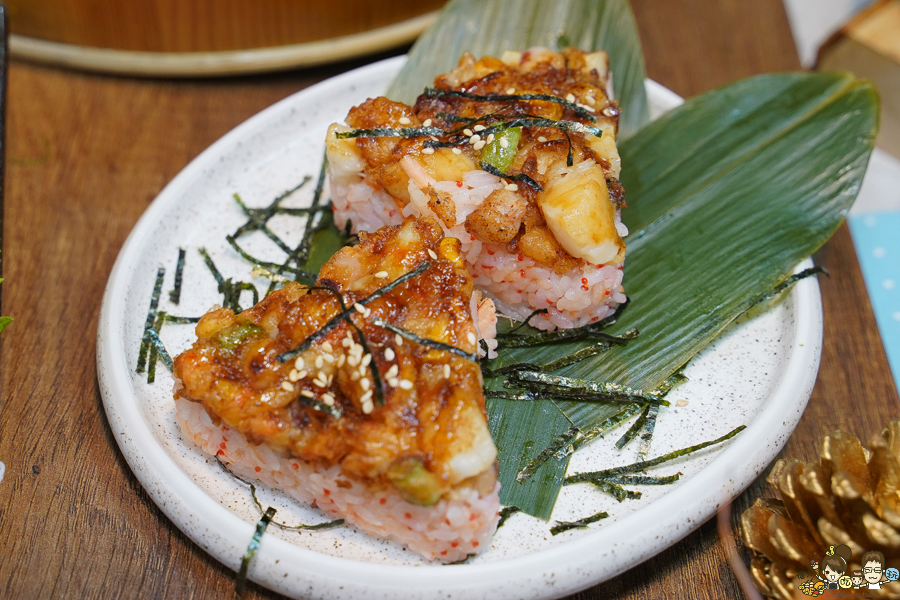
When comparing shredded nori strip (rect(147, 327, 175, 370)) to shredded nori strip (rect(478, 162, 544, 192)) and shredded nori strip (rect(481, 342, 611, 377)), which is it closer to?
shredded nori strip (rect(481, 342, 611, 377))

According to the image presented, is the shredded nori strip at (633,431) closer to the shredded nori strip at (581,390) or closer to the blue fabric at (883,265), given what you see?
the shredded nori strip at (581,390)

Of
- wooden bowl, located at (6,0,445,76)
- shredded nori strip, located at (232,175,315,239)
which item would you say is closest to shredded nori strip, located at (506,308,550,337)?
shredded nori strip, located at (232,175,315,239)

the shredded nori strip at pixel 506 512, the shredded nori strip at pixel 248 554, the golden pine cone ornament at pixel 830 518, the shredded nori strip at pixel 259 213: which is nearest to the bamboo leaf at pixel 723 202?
the shredded nori strip at pixel 506 512

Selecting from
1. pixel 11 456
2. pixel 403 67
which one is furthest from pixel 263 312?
pixel 403 67

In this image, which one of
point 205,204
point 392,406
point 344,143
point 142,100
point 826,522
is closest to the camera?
point 826,522

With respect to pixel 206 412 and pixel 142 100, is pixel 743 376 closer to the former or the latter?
pixel 206 412

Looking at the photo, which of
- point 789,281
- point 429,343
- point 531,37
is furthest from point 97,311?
point 789,281
